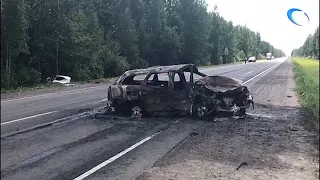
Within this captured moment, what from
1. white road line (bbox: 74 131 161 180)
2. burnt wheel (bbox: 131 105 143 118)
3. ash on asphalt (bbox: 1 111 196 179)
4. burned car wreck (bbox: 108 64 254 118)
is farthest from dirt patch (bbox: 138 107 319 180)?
burnt wheel (bbox: 131 105 143 118)

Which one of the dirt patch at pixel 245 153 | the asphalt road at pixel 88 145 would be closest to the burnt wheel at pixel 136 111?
the asphalt road at pixel 88 145

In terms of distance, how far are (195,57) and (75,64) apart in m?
6.08

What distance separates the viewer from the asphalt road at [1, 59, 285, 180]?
491 centimetres

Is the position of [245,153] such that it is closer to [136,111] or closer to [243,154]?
[243,154]

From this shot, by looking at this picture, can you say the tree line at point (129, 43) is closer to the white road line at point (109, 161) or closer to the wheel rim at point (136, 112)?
the wheel rim at point (136, 112)

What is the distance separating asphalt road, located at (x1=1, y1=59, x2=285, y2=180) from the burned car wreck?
363 mm

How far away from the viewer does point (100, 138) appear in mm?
7156

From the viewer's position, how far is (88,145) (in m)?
6.56

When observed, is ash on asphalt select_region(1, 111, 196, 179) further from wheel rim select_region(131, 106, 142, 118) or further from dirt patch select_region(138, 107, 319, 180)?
dirt patch select_region(138, 107, 319, 180)

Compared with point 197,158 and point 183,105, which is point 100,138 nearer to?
point 197,158

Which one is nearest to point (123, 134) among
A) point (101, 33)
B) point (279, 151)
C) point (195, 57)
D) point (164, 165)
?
point (164, 165)

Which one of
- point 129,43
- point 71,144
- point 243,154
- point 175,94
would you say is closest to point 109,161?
point 71,144

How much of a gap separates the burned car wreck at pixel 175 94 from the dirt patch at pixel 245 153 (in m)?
0.65

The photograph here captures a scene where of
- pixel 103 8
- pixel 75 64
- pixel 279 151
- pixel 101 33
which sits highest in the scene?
pixel 103 8
